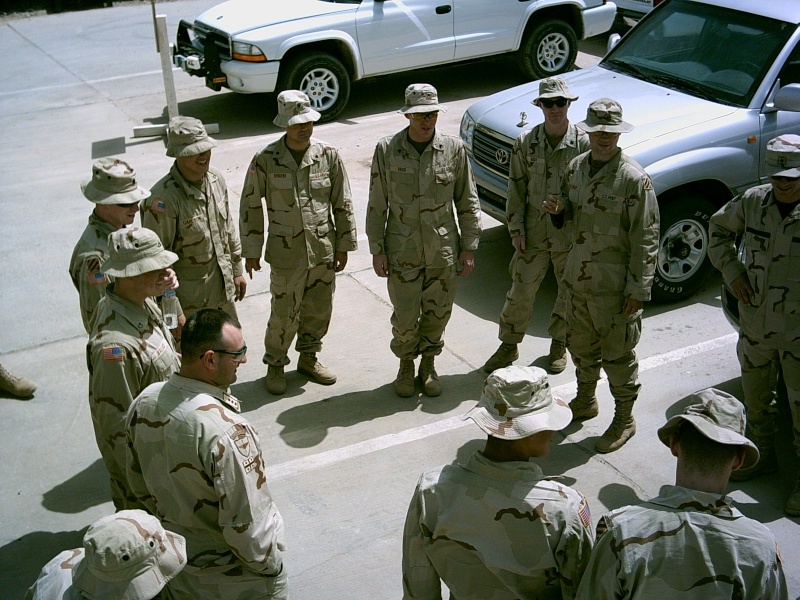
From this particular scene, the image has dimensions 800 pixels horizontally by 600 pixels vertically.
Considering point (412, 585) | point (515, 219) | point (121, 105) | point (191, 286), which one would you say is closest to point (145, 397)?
point (412, 585)

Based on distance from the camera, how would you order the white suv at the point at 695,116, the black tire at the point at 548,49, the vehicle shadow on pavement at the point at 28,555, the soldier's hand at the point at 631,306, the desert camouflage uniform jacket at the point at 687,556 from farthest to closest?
the black tire at the point at 548,49 < the white suv at the point at 695,116 < the soldier's hand at the point at 631,306 < the vehicle shadow on pavement at the point at 28,555 < the desert camouflage uniform jacket at the point at 687,556

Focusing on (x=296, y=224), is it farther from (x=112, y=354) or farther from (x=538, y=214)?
(x=112, y=354)

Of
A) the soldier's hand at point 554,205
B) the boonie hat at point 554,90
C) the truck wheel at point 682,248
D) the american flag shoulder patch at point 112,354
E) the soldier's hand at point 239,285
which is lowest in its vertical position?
the truck wheel at point 682,248

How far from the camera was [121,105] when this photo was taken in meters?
13.1

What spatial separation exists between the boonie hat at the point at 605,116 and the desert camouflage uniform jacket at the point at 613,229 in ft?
0.68

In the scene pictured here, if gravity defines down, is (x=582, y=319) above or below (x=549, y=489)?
below

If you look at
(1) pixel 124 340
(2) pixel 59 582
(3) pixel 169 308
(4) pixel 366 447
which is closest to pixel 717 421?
(2) pixel 59 582

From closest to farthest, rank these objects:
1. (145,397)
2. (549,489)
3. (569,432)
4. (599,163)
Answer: (549,489), (145,397), (599,163), (569,432)

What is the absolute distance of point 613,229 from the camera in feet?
17.6

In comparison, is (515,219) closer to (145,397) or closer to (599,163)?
(599,163)

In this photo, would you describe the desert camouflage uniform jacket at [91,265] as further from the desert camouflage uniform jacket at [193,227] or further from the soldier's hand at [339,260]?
the soldier's hand at [339,260]

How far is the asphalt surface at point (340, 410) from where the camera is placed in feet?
16.3

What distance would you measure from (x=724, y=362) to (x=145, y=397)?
4.56m

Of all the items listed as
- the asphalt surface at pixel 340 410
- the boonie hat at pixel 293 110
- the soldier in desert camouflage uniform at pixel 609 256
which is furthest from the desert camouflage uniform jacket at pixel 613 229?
the boonie hat at pixel 293 110
